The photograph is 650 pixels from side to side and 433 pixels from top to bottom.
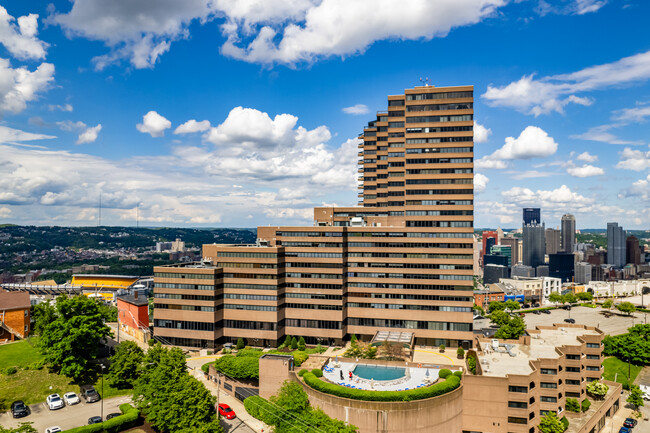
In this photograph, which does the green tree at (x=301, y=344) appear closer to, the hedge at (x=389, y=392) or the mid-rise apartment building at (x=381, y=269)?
the mid-rise apartment building at (x=381, y=269)

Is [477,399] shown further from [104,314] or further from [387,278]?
[104,314]

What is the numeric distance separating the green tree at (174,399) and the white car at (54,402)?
1443 centimetres

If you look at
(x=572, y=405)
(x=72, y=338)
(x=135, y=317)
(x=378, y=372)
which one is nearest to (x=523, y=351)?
(x=572, y=405)

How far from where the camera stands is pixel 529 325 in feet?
522

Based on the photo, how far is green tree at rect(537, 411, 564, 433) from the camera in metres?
77.8

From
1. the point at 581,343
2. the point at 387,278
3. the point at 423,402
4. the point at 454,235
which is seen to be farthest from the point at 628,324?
the point at 423,402

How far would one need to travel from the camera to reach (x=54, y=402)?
7619cm

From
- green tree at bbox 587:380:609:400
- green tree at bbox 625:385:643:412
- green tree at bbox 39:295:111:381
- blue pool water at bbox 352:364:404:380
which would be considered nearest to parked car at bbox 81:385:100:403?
green tree at bbox 39:295:111:381

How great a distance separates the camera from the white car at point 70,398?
78062 millimetres

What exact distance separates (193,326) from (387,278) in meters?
56.9

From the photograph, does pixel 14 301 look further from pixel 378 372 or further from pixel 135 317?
Result: pixel 378 372

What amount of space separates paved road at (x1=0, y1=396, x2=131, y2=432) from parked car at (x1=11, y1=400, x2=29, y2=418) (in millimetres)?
664

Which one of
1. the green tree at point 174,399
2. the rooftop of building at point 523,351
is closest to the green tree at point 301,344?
the green tree at point 174,399

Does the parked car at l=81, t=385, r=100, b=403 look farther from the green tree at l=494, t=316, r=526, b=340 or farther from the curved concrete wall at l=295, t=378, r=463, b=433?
the green tree at l=494, t=316, r=526, b=340
